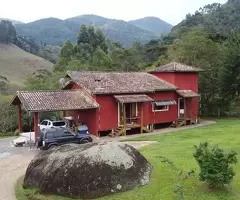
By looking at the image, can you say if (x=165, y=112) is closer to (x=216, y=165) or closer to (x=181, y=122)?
(x=181, y=122)

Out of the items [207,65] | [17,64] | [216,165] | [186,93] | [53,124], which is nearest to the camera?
[216,165]

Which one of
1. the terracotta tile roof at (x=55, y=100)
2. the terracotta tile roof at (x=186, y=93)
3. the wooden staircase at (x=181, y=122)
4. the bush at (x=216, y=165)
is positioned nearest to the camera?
the bush at (x=216, y=165)

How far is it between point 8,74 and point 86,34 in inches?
870

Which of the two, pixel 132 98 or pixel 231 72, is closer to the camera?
pixel 132 98

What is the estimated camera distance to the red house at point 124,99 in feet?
85.5

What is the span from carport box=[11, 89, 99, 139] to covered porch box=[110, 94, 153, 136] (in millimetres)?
2361

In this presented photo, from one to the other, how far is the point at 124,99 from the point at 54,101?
5638mm

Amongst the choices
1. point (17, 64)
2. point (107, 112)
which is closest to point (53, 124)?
point (107, 112)

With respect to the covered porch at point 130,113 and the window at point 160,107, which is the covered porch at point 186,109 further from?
the covered porch at point 130,113

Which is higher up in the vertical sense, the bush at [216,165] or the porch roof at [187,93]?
the porch roof at [187,93]

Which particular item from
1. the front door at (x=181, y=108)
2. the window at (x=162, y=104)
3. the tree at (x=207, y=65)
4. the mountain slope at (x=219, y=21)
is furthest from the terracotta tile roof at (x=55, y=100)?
the mountain slope at (x=219, y=21)

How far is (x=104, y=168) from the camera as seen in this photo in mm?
12883

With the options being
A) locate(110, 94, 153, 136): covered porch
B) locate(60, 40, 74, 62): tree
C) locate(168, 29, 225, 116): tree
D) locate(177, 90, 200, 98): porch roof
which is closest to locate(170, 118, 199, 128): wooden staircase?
locate(177, 90, 200, 98): porch roof

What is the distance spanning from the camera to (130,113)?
97.4 ft
